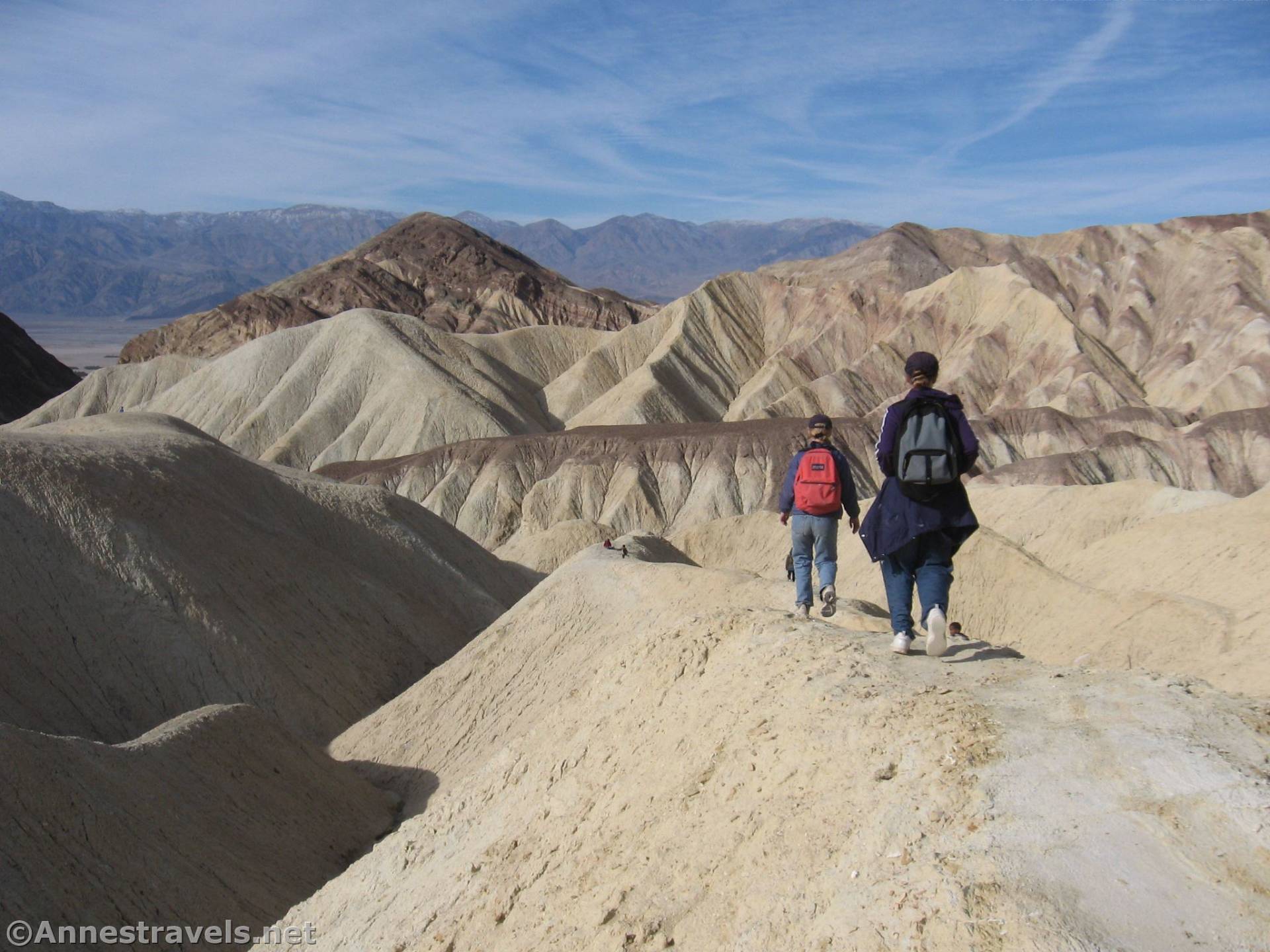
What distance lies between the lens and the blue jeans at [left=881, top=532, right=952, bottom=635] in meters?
7.25

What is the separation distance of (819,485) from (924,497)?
6.64ft

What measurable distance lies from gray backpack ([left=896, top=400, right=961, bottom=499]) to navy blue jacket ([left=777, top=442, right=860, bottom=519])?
1.87m

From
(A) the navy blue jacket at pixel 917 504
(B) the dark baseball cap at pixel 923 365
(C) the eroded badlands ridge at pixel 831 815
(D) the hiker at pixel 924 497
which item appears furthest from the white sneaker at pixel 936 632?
(B) the dark baseball cap at pixel 923 365

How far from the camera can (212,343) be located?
313ft

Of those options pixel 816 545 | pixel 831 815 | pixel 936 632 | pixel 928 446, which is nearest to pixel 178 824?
pixel 816 545

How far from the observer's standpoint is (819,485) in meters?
9.04

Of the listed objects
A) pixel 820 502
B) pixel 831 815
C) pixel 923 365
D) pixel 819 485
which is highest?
pixel 923 365

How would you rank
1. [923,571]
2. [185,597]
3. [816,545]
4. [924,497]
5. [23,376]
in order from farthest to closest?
[23,376] → [185,597] → [816,545] → [923,571] → [924,497]

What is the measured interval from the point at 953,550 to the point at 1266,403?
2764 inches

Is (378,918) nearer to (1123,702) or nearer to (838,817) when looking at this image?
(838,817)

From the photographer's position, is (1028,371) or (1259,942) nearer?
(1259,942)

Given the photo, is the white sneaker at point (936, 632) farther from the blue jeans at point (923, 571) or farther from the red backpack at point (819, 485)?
the red backpack at point (819, 485)

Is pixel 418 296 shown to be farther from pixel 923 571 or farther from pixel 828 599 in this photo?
pixel 923 571

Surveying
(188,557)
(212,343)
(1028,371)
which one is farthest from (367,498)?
(212,343)
